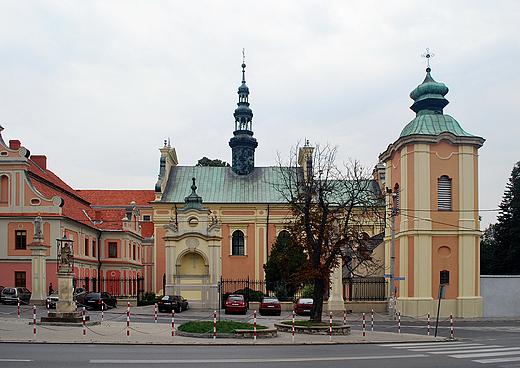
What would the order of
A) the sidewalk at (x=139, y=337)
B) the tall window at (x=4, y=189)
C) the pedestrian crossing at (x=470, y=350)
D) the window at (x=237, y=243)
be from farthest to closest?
the window at (x=237, y=243)
the tall window at (x=4, y=189)
the sidewalk at (x=139, y=337)
the pedestrian crossing at (x=470, y=350)

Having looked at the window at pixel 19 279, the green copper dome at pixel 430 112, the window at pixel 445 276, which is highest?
the green copper dome at pixel 430 112

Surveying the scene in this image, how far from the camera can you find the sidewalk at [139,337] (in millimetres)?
17000

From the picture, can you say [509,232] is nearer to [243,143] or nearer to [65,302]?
[243,143]

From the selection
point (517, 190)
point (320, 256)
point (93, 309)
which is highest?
point (517, 190)

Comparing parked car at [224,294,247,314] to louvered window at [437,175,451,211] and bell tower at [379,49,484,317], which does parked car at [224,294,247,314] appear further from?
louvered window at [437,175,451,211]

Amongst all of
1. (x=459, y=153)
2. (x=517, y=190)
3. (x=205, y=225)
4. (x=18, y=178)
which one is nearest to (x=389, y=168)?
(x=459, y=153)

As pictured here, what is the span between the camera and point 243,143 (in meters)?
53.3

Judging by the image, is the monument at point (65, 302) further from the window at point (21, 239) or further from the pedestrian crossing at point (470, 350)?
the window at point (21, 239)

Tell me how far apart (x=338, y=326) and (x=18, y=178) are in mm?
28343

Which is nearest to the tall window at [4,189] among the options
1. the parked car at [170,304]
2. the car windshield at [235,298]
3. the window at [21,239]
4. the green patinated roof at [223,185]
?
the window at [21,239]

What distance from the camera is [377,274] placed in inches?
1531

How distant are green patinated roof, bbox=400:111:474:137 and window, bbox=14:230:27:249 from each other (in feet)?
86.6

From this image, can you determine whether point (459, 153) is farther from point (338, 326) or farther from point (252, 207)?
point (252, 207)

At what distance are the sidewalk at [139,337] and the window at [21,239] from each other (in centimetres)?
1769
